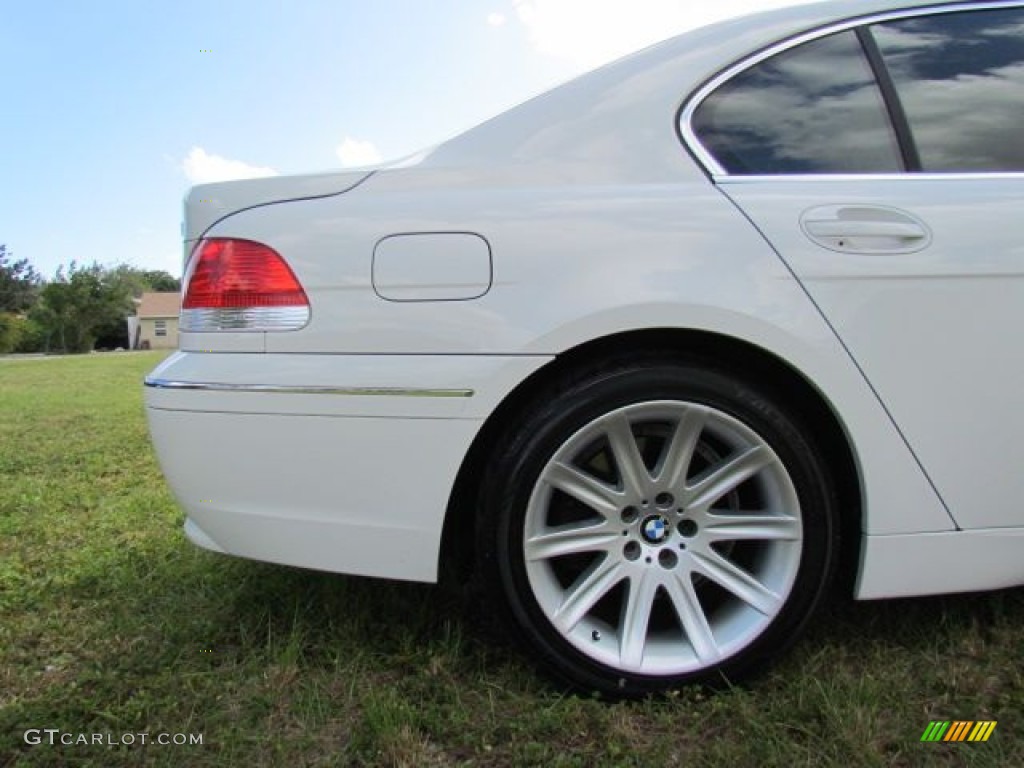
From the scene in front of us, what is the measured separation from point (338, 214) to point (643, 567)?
119 centimetres

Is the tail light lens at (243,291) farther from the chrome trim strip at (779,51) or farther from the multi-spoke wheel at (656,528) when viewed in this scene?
the chrome trim strip at (779,51)

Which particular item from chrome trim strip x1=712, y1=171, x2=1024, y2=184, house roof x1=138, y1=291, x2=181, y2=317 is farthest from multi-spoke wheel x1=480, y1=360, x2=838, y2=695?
house roof x1=138, y1=291, x2=181, y2=317

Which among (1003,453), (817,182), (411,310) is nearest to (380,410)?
(411,310)

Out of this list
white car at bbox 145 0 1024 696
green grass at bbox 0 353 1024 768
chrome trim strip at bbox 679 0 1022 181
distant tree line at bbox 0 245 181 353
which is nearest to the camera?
green grass at bbox 0 353 1024 768

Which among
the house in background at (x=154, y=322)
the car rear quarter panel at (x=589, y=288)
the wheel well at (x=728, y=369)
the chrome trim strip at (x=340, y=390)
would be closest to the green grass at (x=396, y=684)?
the wheel well at (x=728, y=369)

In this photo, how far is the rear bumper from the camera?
1737mm

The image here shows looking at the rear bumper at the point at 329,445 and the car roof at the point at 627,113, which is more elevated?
the car roof at the point at 627,113

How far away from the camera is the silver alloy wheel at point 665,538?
5.95 ft

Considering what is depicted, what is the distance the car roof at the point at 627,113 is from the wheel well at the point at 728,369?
16.5 inches

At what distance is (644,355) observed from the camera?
5.94ft

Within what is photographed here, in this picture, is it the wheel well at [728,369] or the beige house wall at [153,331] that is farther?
the beige house wall at [153,331]

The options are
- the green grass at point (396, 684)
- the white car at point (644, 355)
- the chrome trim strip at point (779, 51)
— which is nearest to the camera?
the green grass at point (396, 684)

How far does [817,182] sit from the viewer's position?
71.9 inches

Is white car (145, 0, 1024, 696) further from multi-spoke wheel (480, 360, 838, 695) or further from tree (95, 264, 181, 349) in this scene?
tree (95, 264, 181, 349)
